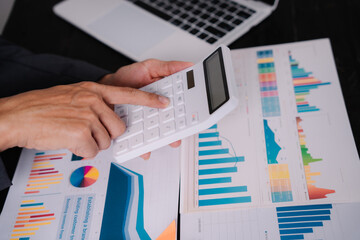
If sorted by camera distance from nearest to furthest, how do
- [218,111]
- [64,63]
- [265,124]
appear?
[218,111], [265,124], [64,63]

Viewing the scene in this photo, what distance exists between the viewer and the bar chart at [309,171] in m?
0.60

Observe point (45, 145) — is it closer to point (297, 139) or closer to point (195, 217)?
point (195, 217)

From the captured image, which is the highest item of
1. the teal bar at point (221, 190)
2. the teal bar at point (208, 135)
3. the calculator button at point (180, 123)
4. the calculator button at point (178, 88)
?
the calculator button at point (178, 88)

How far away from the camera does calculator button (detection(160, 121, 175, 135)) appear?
61 centimetres

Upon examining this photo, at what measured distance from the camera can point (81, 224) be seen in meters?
0.63

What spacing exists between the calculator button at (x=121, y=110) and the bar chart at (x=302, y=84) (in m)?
0.35

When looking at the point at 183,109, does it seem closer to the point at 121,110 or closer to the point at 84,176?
A: the point at 121,110

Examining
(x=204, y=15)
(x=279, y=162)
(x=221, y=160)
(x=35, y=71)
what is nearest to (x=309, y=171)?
(x=279, y=162)

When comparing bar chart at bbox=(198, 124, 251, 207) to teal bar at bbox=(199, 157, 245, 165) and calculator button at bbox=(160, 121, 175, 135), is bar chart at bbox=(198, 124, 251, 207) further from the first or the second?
calculator button at bbox=(160, 121, 175, 135)

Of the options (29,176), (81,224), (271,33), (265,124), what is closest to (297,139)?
(265,124)

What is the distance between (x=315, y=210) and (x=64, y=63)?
2.07 ft

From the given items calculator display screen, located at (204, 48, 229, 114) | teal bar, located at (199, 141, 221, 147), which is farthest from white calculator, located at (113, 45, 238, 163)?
teal bar, located at (199, 141, 221, 147)

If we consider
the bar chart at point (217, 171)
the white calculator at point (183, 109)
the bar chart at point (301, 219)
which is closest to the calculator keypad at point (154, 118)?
the white calculator at point (183, 109)

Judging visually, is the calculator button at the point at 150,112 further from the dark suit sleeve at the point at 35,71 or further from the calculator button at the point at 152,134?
the dark suit sleeve at the point at 35,71
